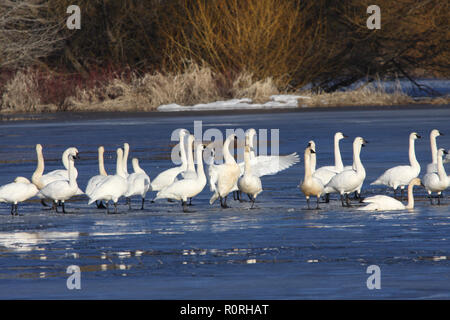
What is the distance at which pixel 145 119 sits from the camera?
2958 centimetres

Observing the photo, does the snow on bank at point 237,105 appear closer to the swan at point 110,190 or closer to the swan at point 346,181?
the swan at point 346,181

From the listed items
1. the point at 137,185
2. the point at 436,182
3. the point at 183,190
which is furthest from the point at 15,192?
the point at 436,182

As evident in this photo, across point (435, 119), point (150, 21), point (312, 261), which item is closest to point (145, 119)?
point (435, 119)

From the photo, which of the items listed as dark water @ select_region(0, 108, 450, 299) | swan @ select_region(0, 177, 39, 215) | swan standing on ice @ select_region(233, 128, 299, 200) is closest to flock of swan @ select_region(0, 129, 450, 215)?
swan @ select_region(0, 177, 39, 215)

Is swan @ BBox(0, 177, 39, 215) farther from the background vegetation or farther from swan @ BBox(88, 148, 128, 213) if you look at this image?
the background vegetation

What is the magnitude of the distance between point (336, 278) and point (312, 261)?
78 cm

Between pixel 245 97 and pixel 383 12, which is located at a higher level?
pixel 383 12

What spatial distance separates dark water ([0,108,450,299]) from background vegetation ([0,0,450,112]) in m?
19.6

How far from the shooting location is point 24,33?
37.3 metres

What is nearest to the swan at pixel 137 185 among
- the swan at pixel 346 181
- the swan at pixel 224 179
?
the swan at pixel 224 179

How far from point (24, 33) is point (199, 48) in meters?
6.38

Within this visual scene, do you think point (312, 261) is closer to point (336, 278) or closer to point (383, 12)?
point (336, 278)

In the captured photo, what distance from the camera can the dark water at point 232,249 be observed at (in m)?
7.47

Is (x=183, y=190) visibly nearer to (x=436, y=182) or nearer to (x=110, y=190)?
(x=110, y=190)
